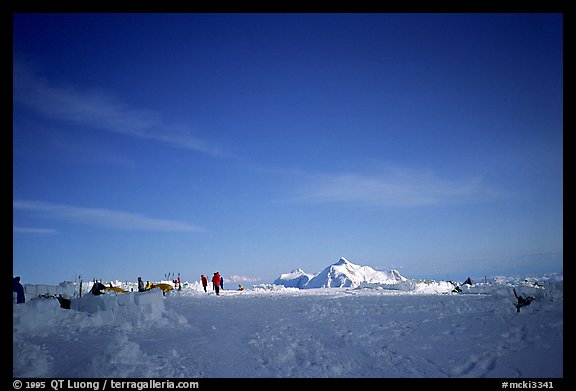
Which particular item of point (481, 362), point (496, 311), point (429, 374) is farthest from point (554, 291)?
point (429, 374)

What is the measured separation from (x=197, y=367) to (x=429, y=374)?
16.7 ft

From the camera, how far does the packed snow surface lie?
733 cm

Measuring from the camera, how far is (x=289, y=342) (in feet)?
29.6

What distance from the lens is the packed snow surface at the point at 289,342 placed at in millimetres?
7328
